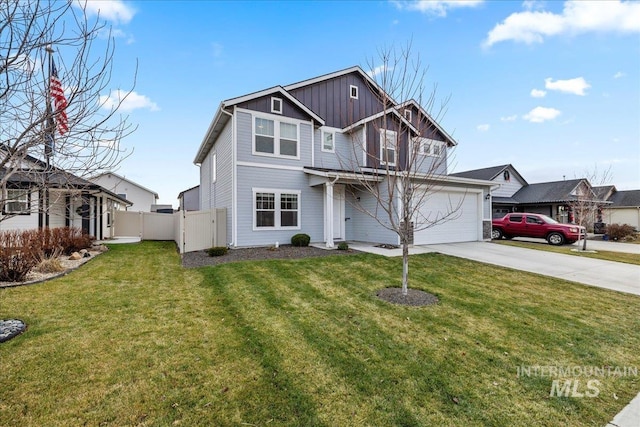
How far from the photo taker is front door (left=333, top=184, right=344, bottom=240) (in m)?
13.1

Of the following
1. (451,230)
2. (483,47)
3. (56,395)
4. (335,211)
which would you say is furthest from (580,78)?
(56,395)

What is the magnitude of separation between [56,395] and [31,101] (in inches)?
127

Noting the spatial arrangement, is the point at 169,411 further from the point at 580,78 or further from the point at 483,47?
the point at 580,78

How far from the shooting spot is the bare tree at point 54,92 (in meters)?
3.11

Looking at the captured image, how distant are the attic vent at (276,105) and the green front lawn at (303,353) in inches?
305

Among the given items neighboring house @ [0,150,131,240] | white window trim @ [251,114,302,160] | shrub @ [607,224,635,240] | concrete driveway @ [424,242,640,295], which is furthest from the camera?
shrub @ [607,224,635,240]

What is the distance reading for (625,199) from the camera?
27938 millimetres

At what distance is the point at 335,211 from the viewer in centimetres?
1317

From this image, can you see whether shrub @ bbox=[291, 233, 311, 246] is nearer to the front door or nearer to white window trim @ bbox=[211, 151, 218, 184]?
the front door

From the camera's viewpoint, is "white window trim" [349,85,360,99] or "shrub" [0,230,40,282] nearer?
"shrub" [0,230,40,282]

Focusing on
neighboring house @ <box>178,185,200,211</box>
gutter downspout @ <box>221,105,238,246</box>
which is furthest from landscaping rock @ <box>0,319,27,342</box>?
neighboring house @ <box>178,185,200,211</box>

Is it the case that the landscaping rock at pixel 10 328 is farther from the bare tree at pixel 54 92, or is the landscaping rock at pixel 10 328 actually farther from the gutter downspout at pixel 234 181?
the gutter downspout at pixel 234 181

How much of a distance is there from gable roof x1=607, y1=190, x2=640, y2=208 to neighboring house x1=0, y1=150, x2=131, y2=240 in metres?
39.2

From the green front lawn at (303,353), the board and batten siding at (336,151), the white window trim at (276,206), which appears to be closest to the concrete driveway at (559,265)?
the green front lawn at (303,353)
